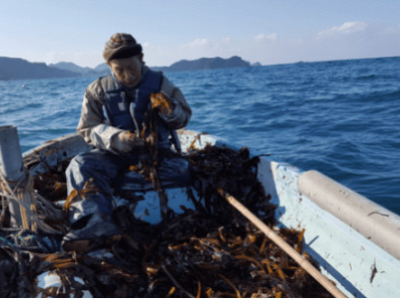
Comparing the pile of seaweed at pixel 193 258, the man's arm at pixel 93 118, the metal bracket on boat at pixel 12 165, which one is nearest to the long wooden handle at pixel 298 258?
the pile of seaweed at pixel 193 258

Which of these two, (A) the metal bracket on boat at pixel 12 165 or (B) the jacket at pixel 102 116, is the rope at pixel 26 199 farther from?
(B) the jacket at pixel 102 116

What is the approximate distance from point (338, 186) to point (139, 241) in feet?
5.64

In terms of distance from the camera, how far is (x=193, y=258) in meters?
2.62

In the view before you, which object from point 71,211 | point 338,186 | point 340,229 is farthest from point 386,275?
point 71,211

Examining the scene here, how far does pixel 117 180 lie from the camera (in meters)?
3.17

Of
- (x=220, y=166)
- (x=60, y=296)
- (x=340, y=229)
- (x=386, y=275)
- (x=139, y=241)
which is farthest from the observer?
(x=220, y=166)

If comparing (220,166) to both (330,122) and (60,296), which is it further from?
(330,122)

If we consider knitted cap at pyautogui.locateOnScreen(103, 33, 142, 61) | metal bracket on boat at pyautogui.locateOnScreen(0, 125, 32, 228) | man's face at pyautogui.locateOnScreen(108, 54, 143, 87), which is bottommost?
metal bracket on boat at pyautogui.locateOnScreen(0, 125, 32, 228)

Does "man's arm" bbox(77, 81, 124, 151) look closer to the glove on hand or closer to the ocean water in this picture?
the glove on hand

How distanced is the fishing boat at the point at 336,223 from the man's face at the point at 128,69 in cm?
109

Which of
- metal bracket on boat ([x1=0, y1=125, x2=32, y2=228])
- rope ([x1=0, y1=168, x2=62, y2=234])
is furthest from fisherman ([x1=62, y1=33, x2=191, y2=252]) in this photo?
metal bracket on boat ([x1=0, y1=125, x2=32, y2=228])

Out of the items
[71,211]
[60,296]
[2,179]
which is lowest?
[60,296]

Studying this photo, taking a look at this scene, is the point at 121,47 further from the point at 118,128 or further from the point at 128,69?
the point at 118,128

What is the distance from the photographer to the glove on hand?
2867 millimetres
